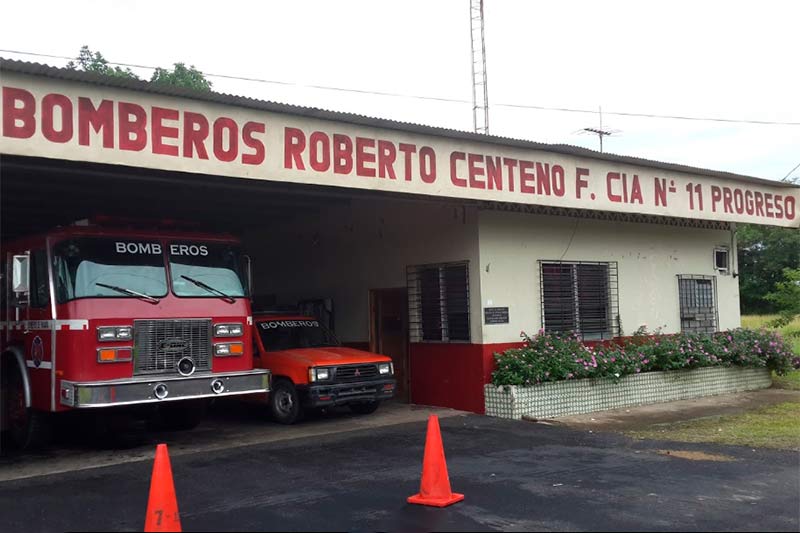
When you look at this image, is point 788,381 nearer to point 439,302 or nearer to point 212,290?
point 439,302

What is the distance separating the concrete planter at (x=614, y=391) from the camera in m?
12.7

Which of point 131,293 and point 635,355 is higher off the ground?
point 131,293

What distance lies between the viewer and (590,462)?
916cm

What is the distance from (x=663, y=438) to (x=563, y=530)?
507 cm

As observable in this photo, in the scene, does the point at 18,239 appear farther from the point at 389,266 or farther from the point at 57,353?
the point at 389,266

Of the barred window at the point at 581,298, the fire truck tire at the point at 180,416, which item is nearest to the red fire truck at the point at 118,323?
the fire truck tire at the point at 180,416

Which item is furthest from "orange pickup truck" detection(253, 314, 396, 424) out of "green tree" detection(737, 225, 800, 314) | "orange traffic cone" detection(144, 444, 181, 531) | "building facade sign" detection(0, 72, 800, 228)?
"green tree" detection(737, 225, 800, 314)

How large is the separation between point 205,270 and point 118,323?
147 cm

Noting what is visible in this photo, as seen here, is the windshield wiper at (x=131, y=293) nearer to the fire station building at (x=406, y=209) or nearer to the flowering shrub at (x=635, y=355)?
the fire station building at (x=406, y=209)

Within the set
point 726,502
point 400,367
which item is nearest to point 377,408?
point 400,367

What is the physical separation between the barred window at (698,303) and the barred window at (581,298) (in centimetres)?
232

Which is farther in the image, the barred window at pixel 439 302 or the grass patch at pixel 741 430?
the barred window at pixel 439 302

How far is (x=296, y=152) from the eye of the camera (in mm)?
9805

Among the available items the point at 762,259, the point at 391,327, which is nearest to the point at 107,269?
the point at 391,327
